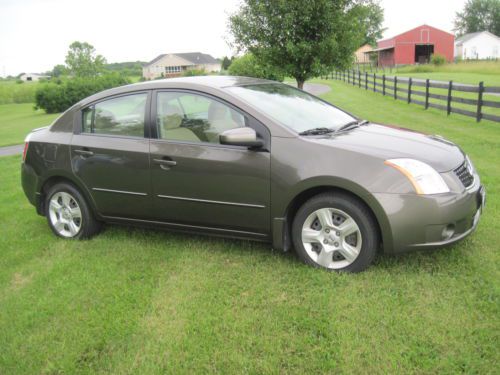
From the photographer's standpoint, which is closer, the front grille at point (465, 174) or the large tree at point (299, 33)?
the front grille at point (465, 174)

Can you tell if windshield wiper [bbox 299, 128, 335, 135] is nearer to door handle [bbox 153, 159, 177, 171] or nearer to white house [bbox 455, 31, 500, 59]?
door handle [bbox 153, 159, 177, 171]

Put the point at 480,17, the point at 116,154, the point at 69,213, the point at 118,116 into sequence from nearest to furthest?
the point at 116,154 < the point at 118,116 < the point at 69,213 < the point at 480,17

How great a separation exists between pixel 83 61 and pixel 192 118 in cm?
8878

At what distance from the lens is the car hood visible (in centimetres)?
379

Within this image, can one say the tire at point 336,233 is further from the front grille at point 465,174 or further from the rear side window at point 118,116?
the rear side window at point 118,116

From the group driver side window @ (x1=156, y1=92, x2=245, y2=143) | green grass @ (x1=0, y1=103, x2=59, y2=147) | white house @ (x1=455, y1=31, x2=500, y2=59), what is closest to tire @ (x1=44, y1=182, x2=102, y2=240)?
driver side window @ (x1=156, y1=92, x2=245, y2=143)

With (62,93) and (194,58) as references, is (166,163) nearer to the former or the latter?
(62,93)

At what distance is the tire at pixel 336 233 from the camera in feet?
12.3

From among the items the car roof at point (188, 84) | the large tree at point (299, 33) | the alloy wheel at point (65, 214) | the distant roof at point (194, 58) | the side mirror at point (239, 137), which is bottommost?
the alloy wheel at point (65, 214)

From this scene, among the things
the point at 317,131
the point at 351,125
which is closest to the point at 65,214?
the point at 317,131

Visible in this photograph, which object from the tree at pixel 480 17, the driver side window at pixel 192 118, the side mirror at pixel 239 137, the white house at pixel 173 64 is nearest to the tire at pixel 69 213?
the driver side window at pixel 192 118

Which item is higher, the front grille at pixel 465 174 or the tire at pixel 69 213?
the front grille at pixel 465 174

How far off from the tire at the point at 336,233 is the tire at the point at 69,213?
90.7 inches

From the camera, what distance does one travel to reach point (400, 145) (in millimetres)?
3998
